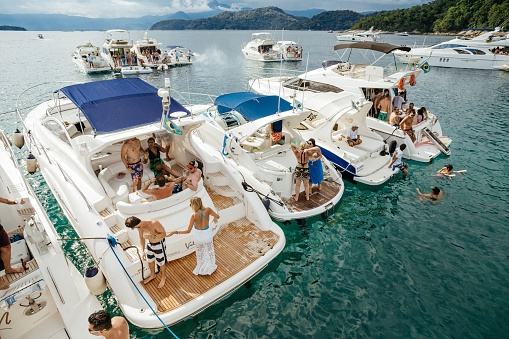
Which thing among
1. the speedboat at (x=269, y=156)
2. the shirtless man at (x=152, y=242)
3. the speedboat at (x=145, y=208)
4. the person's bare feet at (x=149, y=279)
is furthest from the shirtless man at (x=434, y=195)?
the person's bare feet at (x=149, y=279)

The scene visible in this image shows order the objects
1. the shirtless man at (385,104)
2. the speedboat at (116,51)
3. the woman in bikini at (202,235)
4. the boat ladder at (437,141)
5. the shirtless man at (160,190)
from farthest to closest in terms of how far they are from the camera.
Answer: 1. the speedboat at (116,51)
2. the shirtless man at (385,104)
3. the boat ladder at (437,141)
4. the shirtless man at (160,190)
5. the woman in bikini at (202,235)

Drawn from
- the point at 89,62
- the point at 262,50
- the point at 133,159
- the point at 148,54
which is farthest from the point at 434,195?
the point at 262,50

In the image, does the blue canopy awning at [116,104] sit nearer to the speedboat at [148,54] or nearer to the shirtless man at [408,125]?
the shirtless man at [408,125]

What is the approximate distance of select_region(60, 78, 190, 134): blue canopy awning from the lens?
6934mm

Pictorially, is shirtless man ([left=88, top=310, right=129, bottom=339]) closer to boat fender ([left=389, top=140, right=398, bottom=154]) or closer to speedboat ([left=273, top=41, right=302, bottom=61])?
boat fender ([left=389, top=140, right=398, bottom=154])

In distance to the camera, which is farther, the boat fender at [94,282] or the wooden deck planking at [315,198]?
the wooden deck planking at [315,198]

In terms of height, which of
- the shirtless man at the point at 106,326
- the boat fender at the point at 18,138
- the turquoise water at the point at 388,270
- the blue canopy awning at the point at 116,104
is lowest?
the turquoise water at the point at 388,270

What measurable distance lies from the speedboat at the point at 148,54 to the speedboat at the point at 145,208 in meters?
30.8

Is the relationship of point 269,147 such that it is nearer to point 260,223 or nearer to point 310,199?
point 310,199

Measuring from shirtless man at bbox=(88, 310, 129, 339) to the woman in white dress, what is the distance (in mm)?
1943

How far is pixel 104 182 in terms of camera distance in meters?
7.09

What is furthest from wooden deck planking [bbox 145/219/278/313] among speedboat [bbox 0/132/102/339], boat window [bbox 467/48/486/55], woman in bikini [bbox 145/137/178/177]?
boat window [bbox 467/48/486/55]

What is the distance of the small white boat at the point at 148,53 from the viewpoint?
3653cm

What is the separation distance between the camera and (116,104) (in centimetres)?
746
